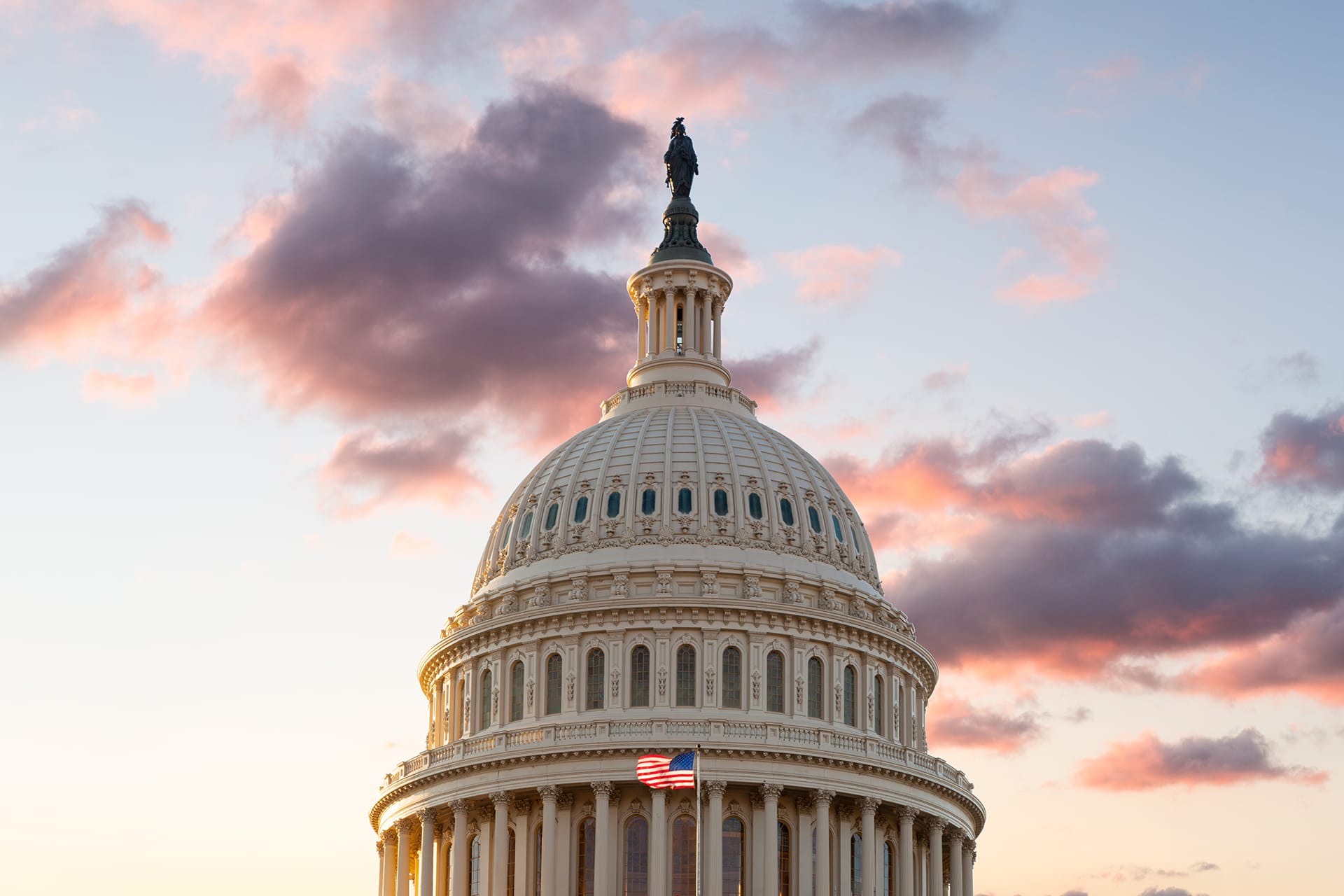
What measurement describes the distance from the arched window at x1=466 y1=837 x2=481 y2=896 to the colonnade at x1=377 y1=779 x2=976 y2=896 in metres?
0.06

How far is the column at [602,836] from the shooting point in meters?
98.9

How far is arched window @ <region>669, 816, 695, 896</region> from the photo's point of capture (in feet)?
327

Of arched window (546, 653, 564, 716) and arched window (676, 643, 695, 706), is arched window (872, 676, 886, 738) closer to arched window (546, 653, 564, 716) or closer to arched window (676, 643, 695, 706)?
arched window (676, 643, 695, 706)

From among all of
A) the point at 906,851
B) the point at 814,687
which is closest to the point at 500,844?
the point at 814,687

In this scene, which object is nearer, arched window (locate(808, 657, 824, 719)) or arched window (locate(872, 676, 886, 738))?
arched window (locate(808, 657, 824, 719))

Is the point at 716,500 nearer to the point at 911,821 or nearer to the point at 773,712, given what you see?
the point at 773,712

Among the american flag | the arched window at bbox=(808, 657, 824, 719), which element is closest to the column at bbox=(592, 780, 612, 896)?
the arched window at bbox=(808, 657, 824, 719)

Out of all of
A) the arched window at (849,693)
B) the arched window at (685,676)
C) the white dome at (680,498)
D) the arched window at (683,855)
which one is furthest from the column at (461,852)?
the arched window at (849,693)

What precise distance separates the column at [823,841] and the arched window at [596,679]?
11.6 metres

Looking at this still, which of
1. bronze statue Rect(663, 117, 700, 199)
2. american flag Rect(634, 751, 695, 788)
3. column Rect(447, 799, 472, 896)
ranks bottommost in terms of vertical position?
american flag Rect(634, 751, 695, 788)

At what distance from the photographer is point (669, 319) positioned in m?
122

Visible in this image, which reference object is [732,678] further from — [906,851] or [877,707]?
[906,851]

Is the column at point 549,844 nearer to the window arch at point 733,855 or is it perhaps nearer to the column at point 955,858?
the window arch at point 733,855

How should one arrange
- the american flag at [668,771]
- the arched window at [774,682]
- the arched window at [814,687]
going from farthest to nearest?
the arched window at [814,687] < the arched window at [774,682] < the american flag at [668,771]
